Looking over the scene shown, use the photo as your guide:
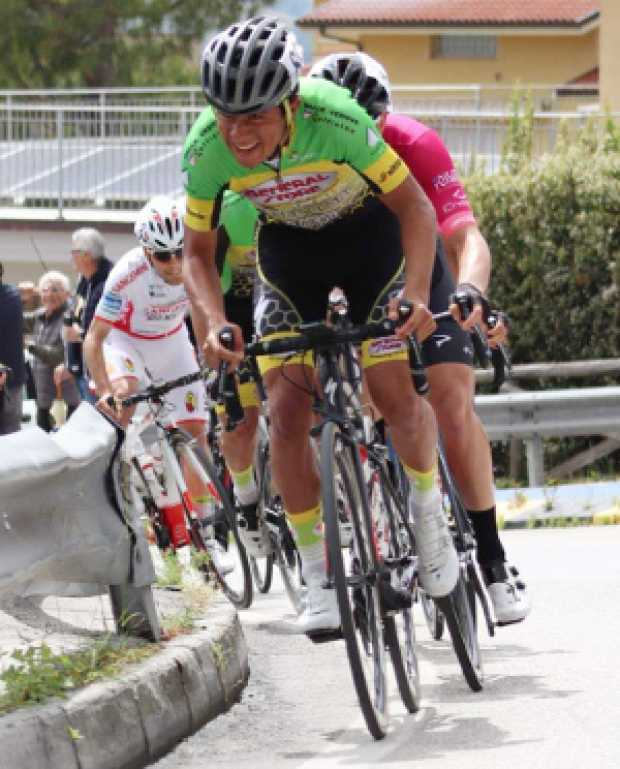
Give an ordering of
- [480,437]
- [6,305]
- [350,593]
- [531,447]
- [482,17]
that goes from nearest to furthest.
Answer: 1. [350,593]
2. [480,437]
3. [6,305]
4. [531,447]
5. [482,17]

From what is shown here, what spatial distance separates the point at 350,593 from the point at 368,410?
98 cm

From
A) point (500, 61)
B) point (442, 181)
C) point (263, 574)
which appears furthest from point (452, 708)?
point (500, 61)

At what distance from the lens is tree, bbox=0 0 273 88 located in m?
56.4

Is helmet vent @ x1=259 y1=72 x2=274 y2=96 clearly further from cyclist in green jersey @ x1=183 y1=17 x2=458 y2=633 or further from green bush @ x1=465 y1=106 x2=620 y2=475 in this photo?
green bush @ x1=465 y1=106 x2=620 y2=475

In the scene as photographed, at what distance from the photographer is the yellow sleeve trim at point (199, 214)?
7250 millimetres

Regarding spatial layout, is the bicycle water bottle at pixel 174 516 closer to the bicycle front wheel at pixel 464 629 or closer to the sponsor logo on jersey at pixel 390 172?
the bicycle front wheel at pixel 464 629

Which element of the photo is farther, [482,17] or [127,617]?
[482,17]

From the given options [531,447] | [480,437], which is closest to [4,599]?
[480,437]

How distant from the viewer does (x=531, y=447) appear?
16766 millimetres

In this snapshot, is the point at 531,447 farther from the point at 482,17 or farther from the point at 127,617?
the point at 482,17

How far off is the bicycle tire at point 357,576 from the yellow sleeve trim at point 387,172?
0.79 metres

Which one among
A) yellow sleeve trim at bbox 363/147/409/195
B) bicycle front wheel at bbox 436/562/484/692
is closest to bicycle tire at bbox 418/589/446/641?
bicycle front wheel at bbox 436/562/484/692

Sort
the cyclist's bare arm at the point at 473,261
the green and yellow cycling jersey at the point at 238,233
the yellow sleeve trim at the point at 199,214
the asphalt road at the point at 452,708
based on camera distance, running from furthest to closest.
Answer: the green and yellow cycling jersey at the point at 238,233 → the cyclist's bare arm at the point at 473,261 → the yellow sleeve trim at the point at 199,214 → the asphalt road at the point at 452,708

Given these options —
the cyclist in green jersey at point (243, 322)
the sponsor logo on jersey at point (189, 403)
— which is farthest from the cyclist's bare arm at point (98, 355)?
the cyclist in green jersey at point (243, 322)
